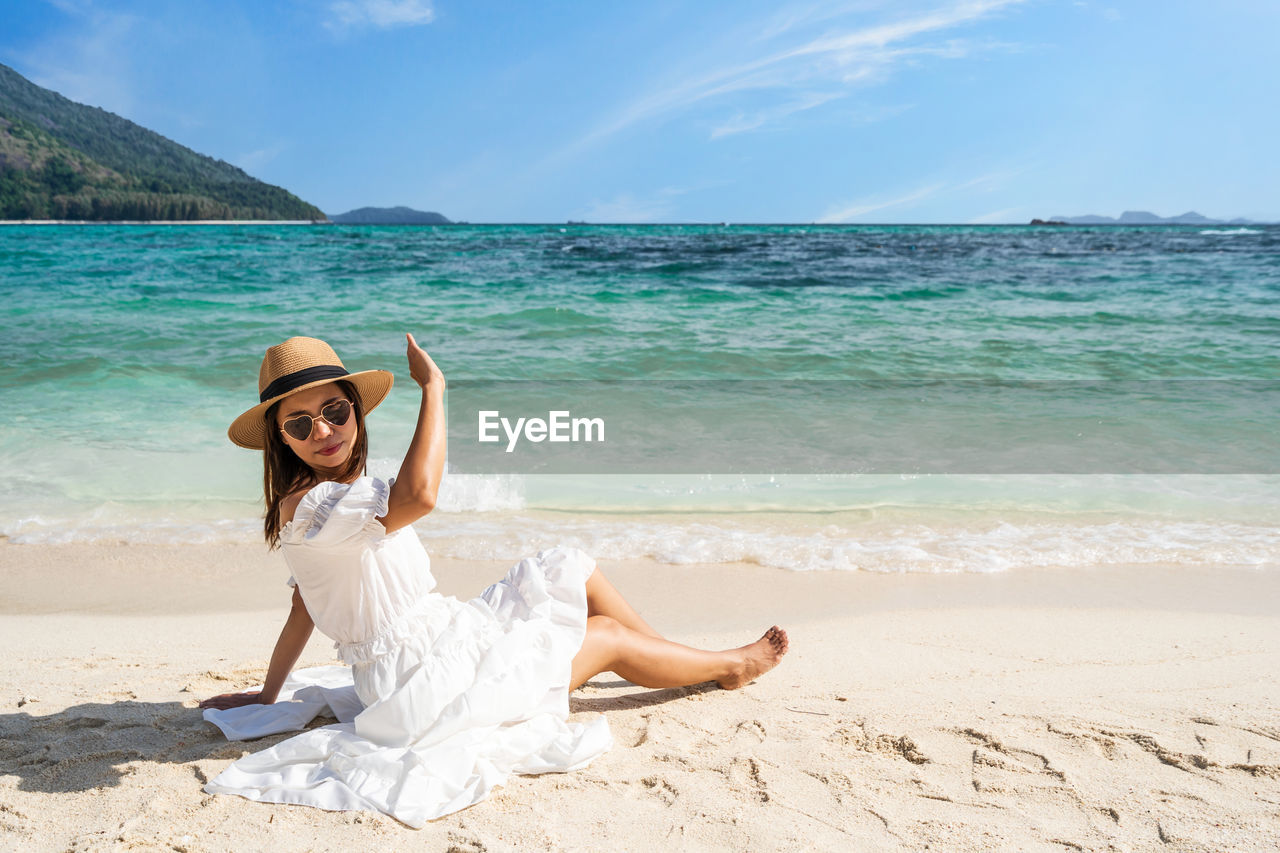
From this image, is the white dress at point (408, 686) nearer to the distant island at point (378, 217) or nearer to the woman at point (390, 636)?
the woman at point (390, 636)

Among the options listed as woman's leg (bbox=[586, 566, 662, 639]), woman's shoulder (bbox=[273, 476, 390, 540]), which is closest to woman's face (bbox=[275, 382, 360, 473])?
woman's shoulder (bbox=[273, 476, 390, 540])

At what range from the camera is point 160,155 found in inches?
3994

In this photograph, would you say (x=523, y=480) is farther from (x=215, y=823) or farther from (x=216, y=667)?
(x=215, y=823)

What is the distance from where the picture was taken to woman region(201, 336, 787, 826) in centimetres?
231

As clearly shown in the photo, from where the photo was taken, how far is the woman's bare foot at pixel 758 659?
3133 mm

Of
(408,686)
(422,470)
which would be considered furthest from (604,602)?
(422,470)

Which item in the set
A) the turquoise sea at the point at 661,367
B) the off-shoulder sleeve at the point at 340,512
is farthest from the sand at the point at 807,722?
the off-shoulder sleeve at the point at 340,512

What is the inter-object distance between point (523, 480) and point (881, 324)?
904cm

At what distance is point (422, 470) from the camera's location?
2238 mm

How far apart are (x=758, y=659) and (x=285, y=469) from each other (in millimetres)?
1760

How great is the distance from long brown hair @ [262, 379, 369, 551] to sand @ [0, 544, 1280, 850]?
756 mm

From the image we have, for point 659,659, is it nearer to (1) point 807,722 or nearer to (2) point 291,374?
(1) point 807,722

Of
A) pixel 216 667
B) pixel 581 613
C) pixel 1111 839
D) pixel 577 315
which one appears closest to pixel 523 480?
pixel 216 667

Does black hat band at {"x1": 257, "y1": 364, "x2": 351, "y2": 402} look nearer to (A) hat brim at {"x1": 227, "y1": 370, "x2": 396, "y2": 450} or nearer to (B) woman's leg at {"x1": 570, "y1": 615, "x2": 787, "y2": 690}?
(A) hat brim at {"x1": 227, "y1": 370, "x2": 396, "y2": 450}
